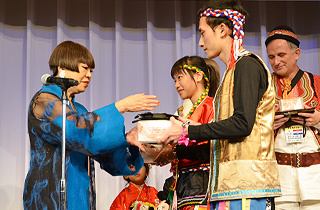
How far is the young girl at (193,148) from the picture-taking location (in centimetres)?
276

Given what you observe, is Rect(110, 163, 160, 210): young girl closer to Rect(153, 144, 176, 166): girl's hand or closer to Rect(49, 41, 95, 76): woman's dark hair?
Rect(153, 144, 176, 166): girl's hand

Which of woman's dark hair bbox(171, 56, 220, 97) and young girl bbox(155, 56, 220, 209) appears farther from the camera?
woman's dark hair bbox(171, 56, 220, 97)

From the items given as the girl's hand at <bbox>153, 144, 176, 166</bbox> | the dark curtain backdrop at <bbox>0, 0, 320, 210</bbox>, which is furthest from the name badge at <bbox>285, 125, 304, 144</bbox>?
the dark curtain backdrop at <bbox>0, 0, 320, 210</bbox>

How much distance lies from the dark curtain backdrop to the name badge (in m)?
1.84

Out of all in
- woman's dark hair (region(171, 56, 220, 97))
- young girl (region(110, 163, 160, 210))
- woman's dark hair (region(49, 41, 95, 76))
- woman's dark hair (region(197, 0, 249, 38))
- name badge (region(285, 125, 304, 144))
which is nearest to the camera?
woman's dark hair (region(197, 0, 249, 38))

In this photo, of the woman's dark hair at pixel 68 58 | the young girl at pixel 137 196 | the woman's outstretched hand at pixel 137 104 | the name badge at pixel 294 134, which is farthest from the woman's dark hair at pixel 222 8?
the young girl at pixel 137 196

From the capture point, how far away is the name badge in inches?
121

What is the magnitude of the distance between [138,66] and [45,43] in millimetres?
955

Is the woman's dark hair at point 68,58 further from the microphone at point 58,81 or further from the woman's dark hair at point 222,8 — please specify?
the woman's dark hair at point 222,8

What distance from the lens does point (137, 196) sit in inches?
172

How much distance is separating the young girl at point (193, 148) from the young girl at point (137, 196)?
1.35 meters

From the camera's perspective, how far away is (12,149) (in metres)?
4.54

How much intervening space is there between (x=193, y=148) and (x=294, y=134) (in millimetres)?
759

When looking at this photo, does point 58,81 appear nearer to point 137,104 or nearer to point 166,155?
point 137,104
